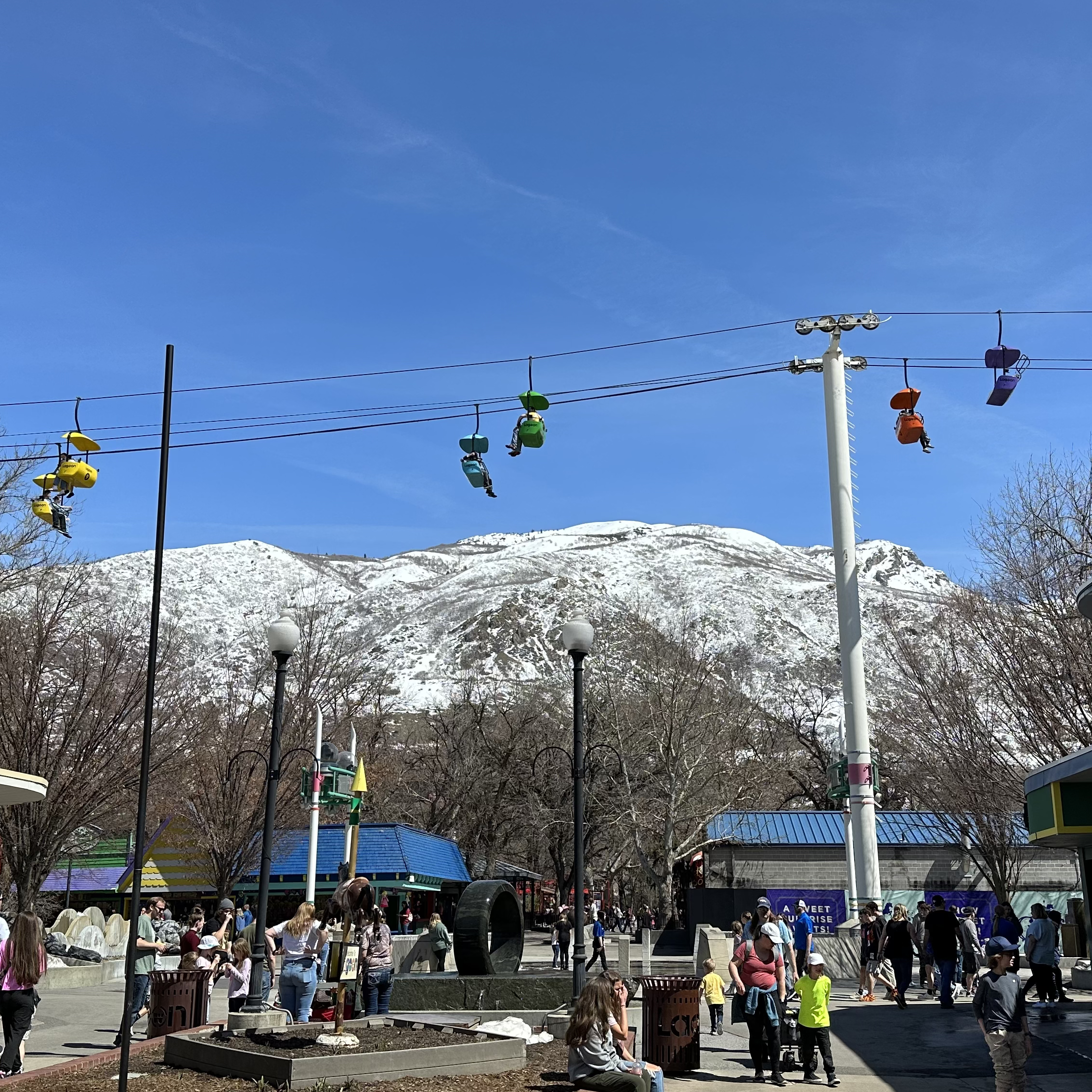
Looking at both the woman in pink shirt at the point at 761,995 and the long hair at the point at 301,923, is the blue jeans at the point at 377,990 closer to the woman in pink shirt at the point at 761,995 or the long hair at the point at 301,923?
the long hair at the point at 301,923

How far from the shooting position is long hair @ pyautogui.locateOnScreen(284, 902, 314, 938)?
13008mm

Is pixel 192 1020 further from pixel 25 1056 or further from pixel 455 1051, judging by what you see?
pixel 455 1051

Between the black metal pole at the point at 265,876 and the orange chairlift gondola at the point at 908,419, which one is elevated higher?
the orange chairlift gondola at the point at 908,419

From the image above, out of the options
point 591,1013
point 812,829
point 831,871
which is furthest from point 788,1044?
point 812,829

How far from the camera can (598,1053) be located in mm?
9781

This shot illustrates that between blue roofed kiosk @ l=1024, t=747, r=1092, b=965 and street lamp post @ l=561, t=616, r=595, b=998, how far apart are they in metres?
6.30

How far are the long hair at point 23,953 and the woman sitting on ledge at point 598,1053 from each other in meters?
5.40

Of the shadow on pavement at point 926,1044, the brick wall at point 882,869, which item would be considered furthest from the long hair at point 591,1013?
the brick wall at point 882,869

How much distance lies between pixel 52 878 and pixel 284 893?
9669mm

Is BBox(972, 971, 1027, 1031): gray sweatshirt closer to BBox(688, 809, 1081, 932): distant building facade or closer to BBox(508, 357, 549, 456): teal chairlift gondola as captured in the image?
BBox(508, 357, 549, 456): teal chairlift gondola

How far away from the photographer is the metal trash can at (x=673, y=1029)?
41.1ft

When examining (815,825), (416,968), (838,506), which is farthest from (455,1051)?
(815,825)

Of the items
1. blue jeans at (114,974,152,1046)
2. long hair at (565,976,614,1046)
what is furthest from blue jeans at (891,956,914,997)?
blue jeans at (114,974,152,1046)

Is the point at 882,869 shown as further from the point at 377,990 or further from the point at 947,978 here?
the point at 377,990
